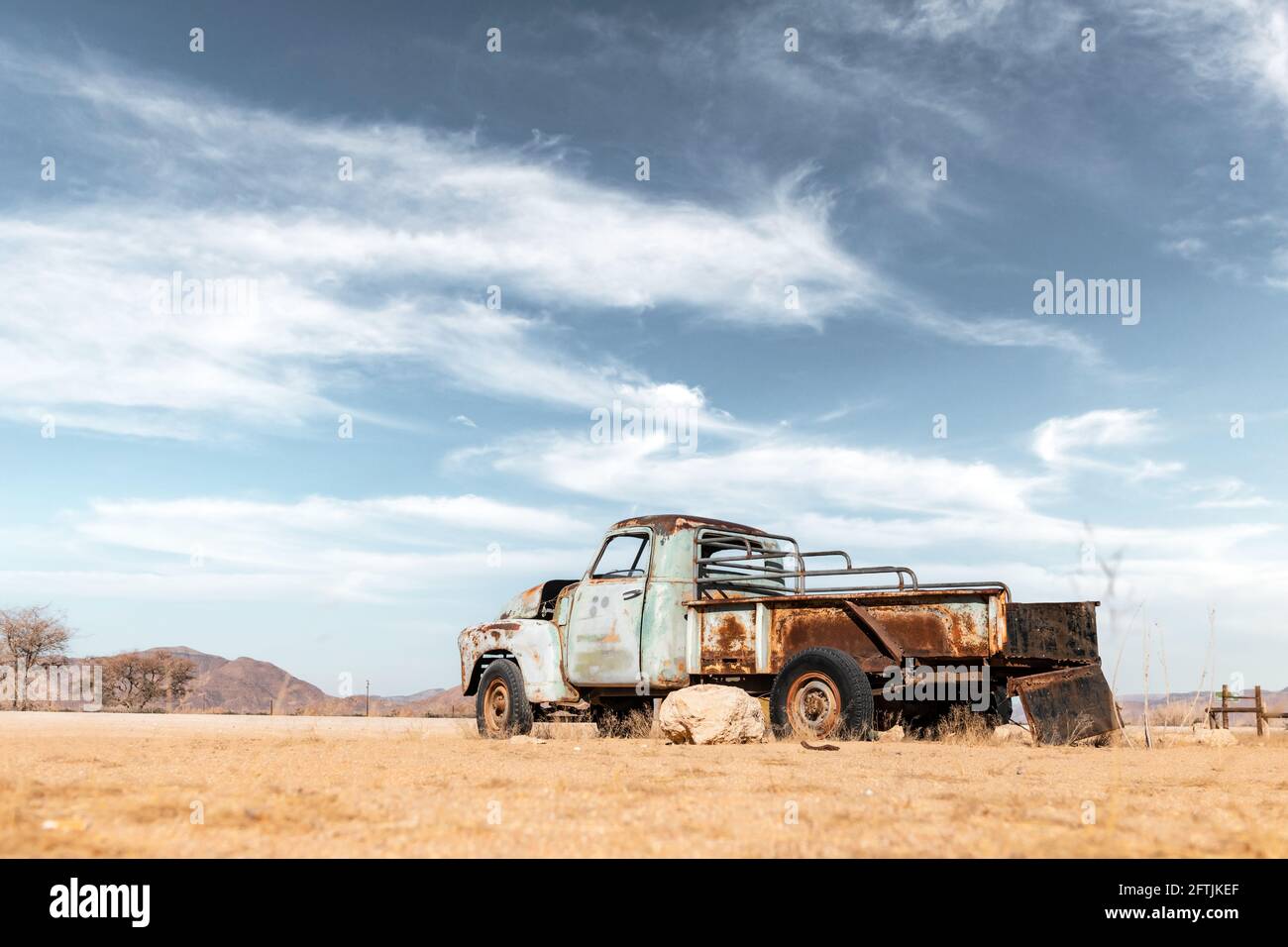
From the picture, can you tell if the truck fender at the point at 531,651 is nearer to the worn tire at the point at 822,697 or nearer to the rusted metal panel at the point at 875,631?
the worn tire at the point at 822,697

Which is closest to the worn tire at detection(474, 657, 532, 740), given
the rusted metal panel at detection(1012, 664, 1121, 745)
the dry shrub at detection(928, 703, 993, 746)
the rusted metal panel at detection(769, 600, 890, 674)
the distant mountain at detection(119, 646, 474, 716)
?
the rusted metal panel at detection(769, 600, 890, 674)

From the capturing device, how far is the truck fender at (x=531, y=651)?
41.4 feet

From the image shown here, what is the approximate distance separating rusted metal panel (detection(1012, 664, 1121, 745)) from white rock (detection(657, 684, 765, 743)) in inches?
104

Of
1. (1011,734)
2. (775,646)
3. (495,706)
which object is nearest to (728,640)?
(775,646)

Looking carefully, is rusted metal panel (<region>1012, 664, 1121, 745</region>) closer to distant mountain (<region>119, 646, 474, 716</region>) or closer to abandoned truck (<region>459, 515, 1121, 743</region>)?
abandoned truck (<region>459, 515, 1121, 743</region>)

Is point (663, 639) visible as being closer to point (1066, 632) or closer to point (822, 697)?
point (822, 697)

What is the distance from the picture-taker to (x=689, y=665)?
11852 mm

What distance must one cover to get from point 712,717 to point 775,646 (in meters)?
1.29

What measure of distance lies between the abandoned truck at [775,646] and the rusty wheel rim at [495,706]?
0.06ft

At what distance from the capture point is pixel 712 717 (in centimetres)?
1054

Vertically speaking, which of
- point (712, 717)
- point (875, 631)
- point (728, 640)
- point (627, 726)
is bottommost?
point (627, 726)
